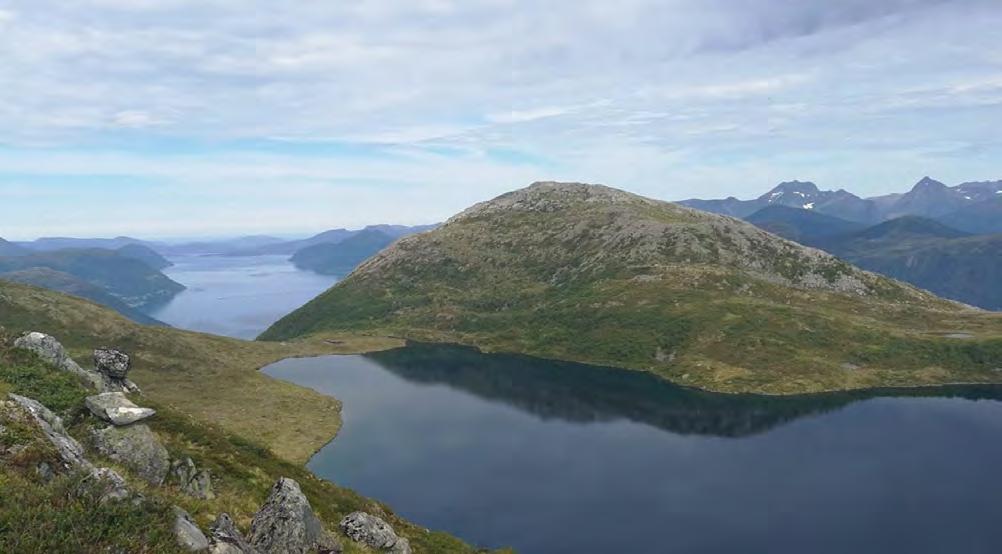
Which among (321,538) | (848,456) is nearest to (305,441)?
(321,538)

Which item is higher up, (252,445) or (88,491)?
(88,491)

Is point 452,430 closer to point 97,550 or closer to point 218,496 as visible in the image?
point 218,496

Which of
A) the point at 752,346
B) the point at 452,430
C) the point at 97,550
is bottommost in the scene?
the point at 452,430

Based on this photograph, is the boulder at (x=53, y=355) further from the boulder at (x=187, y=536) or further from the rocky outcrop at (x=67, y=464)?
the boulder at (x=187, y=536)

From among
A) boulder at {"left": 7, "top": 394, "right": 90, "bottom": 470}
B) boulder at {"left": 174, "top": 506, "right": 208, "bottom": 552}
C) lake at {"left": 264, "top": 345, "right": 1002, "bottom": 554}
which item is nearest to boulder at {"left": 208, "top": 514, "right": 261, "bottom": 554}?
boulder at {"left": 174, "top": 506, "right": 208, "bottom": 552}

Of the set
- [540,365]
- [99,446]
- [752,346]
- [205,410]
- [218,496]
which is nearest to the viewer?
[99,446]

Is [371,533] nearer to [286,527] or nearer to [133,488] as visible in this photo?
[286,527]

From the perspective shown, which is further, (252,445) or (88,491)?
(252,445)

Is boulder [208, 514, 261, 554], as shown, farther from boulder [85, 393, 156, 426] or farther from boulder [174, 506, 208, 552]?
boulder [85, 393, 156, 426]

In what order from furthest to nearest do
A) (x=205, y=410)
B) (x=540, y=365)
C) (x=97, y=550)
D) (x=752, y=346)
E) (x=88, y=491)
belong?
(x=540, y=365), (x=752, y=346), (x=205, y=410), (x=88, y=491), (x=97, y=550)
